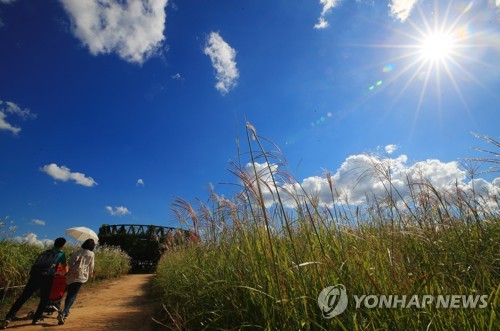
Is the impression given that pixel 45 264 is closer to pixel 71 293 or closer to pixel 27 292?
pixel 27 292

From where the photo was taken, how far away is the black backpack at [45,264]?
5.93 meters

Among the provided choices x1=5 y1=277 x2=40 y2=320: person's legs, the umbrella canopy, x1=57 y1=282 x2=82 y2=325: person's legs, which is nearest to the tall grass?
x1=57 y1=282 x2=82 y2=325: person's legs

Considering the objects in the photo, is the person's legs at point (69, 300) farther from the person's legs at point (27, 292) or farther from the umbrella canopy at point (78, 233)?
the umbrella canopy at point (78, 233)

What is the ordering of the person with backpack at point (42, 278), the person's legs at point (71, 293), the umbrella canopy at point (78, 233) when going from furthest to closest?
1. the umbrella canopy at point (78, 233)
2. the person's legs at point (71, 293)
3. the person with backpack at point (42, 278)

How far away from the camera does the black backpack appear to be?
5926 millimetres

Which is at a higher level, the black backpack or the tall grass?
the black backpack

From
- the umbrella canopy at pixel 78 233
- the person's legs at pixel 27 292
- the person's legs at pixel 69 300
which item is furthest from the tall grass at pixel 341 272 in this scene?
the umbrella canopy at pixel 78 233

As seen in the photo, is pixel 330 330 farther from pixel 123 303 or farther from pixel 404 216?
pixel 123 303

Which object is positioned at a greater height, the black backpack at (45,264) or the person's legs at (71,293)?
the black backpack at (45,264)

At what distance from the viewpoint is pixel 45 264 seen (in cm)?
599

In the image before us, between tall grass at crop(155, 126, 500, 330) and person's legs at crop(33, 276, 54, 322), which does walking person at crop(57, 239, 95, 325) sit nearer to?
person's legs at crop(33, 276, 54, 322)

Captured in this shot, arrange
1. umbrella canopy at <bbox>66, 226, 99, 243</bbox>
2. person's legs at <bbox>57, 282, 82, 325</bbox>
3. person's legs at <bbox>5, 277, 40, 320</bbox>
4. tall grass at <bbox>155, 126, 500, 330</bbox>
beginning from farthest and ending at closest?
1. umbrella canopy at <bbox>66, 226, 99, 243</bbox>
2. person's legs at <bbox>5, 277, 40, 320</bbox>
3. person's legs at <bbox>57, 282, 82, 325</bbox>
4. tall grass at <bbox>155, 126, 500, 330</bbox>

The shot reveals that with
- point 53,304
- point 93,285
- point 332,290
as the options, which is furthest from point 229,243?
point 93,285

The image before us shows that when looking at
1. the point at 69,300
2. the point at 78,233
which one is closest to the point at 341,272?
the point at 69,300
